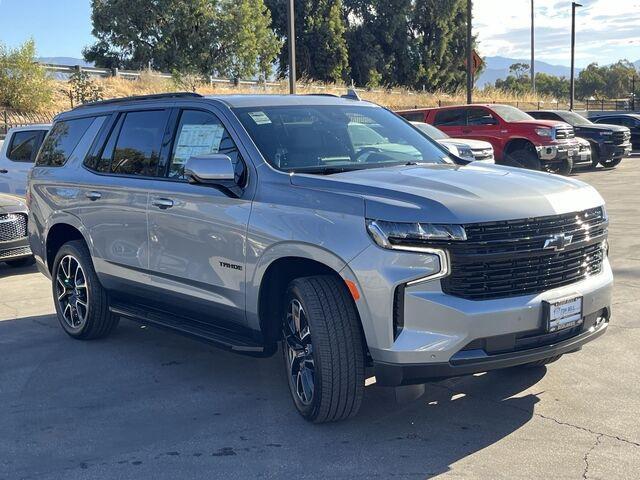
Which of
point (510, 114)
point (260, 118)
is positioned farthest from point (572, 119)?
point (260, 118)

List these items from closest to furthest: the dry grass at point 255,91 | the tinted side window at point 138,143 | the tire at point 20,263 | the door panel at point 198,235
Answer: the door panel at point 198,235 → the tinted side window at point 138,143 → the tire at point 20,263 → the dry grass at point 255,91

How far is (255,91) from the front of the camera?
35594mm

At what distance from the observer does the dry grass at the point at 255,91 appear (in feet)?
101

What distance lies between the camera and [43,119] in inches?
1070

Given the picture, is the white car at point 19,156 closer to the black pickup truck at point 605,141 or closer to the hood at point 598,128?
the black pickup truck at point 605,141

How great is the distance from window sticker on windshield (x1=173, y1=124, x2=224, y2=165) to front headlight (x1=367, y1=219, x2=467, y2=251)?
1668 millimetres

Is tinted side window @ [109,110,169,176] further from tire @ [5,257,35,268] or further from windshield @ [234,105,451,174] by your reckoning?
tire @ [5,257,35,268]

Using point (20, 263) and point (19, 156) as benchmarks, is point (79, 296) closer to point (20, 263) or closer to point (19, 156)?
point (20, 263)

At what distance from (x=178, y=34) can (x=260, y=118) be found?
40.4 m

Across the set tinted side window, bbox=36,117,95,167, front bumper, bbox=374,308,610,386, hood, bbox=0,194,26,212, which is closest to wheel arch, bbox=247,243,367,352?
front bumper, bbox=374,308,610,386

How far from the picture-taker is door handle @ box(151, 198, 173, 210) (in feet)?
17.8

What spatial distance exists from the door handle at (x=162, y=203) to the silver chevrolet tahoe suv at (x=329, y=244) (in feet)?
0.08

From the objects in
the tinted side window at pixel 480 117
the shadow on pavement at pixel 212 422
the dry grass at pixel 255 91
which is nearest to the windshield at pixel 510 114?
the tinted side window at pixel 480 117

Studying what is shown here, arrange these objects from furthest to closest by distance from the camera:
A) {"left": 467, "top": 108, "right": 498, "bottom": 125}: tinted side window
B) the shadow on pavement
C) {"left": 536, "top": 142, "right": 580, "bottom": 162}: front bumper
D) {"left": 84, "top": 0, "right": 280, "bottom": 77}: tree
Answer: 1. {"left": 84, "top": 0, "right": 280, "bottom": 77}: tree
2. {"left": 467, "top": 108, "right": 498, "bottom": 125}: tinted side window
3. {"left": 536, "top": 142, "right": 580, "bottom": 162}: front bumper
4. the shadow on pavement
